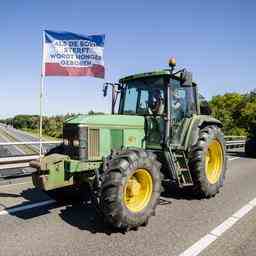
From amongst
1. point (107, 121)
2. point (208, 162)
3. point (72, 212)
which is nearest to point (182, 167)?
point (208, 162)

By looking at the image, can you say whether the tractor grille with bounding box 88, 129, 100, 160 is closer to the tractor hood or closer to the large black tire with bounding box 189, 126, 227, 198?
the tractor hood

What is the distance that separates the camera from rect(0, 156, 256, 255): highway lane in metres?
4.29

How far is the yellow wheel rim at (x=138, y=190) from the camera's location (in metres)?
5.26

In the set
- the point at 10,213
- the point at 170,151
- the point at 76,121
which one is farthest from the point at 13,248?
the point at 170,151

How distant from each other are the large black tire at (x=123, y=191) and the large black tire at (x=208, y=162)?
178 centimetres

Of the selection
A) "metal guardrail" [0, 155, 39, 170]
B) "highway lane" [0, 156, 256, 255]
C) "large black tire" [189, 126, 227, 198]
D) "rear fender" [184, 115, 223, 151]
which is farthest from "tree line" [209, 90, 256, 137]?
"highway lane" [0, 156, 256, 255]

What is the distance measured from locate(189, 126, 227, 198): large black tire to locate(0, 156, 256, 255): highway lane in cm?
29

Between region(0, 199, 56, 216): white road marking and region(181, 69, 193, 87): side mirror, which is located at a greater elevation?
region(181, 69, 193, 87): side mirror

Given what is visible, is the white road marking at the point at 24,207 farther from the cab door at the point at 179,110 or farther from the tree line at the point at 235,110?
the tree line at the point at 235,110

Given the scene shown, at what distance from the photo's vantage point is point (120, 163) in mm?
4949

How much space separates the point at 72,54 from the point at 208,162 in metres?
4.55

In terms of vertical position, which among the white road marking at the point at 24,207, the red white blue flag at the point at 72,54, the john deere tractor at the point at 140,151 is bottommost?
the white road marking at the point at 24,207

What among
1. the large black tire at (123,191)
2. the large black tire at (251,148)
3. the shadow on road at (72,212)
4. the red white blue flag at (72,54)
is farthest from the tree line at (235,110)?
the large black tire at (123,191)

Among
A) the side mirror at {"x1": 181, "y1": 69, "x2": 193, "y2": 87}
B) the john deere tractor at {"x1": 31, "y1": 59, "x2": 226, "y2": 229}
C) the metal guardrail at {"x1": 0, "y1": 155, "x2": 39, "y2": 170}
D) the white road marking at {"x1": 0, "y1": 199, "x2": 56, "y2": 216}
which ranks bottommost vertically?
the white road marking at {"x1": 0, "y1": 199, "x2": 56, "y2": 216}
